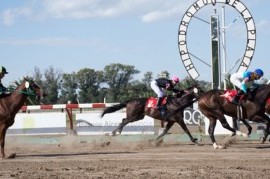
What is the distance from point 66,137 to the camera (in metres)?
17.8

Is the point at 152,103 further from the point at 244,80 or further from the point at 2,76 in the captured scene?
the point at 2,76

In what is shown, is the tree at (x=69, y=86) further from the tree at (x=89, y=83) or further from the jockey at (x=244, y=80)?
the jockey at (x=244, y=80)

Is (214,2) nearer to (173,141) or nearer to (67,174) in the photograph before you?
(173,141)

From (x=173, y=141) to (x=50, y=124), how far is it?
16.2 feet

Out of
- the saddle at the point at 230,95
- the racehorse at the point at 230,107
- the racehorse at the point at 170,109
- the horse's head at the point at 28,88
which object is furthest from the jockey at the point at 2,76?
the saddle at the point at 230,95

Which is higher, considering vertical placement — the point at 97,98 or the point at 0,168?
the point at 97,98

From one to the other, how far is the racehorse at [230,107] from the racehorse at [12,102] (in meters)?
4.94

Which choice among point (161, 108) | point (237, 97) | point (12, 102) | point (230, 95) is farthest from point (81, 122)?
point (237, 97)

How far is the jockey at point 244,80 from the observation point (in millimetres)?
13891

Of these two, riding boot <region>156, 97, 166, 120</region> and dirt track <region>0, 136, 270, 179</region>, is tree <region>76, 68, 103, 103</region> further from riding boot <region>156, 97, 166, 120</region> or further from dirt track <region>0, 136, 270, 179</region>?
dirt track <region>0, 136, 270, 179</region>

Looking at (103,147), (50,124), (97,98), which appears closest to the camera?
(103,147)

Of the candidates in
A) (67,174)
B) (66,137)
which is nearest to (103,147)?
(66,137)

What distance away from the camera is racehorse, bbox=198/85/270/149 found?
14164 millimetres

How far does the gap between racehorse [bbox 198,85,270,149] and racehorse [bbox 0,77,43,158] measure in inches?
195
